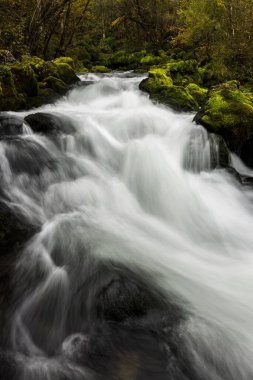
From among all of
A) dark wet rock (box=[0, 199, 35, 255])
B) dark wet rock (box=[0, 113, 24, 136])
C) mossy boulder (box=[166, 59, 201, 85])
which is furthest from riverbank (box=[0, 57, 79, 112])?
mossy boulder (box=[166, 59, 201, 85])

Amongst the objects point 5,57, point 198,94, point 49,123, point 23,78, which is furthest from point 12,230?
point 198,94

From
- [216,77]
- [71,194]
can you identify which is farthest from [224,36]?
[71,194]

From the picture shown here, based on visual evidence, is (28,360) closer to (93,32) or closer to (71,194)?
(71,194)

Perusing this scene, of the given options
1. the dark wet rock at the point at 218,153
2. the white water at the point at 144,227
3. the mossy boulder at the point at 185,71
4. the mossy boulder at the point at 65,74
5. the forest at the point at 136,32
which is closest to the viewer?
the white water at the point at 144,227

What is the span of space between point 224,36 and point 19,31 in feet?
31.2

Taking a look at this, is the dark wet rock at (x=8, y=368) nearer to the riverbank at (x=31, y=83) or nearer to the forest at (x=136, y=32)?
the riverbank at (x=31, y=83)

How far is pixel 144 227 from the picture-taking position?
5.36 metres

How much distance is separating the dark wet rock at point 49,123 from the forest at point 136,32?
668 centimetres

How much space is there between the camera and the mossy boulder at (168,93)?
32.5ft

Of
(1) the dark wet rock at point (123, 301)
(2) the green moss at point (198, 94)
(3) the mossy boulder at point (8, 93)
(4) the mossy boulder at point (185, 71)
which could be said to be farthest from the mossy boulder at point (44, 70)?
(1) the dark wet rock at point (123, 301)

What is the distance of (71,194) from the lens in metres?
5.67

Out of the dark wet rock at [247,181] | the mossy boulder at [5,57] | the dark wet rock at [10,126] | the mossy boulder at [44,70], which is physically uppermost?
the mossy boulder at [5,57]

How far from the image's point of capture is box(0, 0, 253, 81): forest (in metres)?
13.8

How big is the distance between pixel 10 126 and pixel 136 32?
20.8 metres
